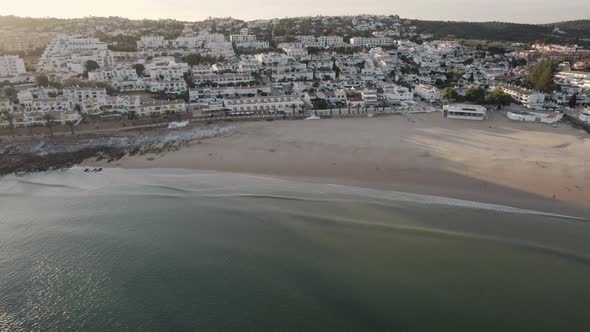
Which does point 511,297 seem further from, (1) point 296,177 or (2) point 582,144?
(2) point 582,144

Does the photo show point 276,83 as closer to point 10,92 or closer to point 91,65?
point 91,65

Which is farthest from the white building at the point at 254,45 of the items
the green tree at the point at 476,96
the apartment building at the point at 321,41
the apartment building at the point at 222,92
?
the green tree at the point at 476,96

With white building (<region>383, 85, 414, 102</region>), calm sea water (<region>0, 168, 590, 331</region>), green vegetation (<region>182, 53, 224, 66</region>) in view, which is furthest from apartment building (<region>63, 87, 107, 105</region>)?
white building (<region>383, 85, 414, 102</region>)

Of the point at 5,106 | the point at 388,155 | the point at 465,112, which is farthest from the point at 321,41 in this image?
the point at 388,155

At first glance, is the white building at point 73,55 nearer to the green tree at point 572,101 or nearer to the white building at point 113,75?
the white building at point 113,75

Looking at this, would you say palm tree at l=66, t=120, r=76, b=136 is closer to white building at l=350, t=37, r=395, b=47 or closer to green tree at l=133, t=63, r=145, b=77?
green tree at l=133, t=63, r=145, b=77
